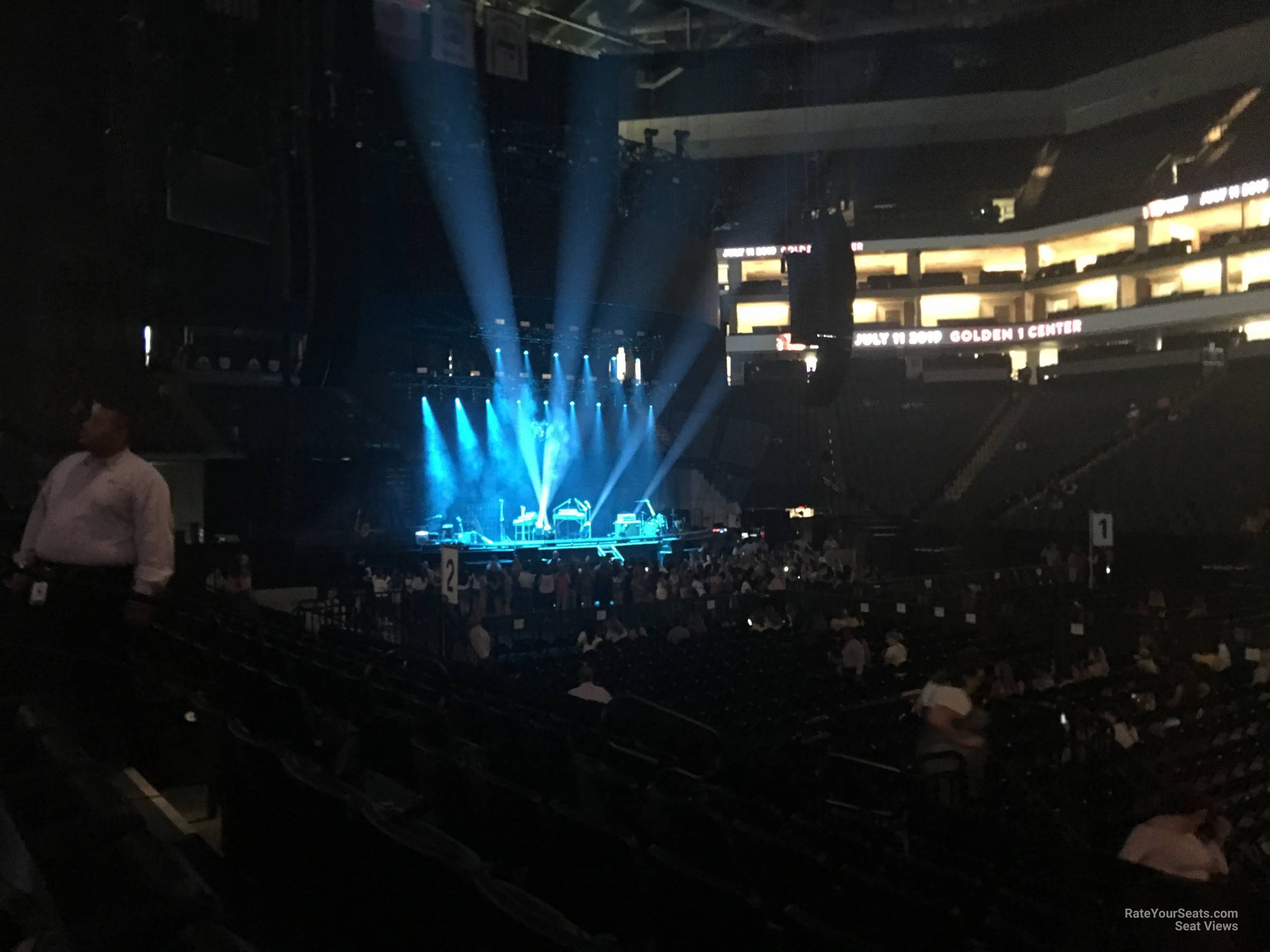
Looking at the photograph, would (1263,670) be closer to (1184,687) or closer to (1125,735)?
(1184,687)

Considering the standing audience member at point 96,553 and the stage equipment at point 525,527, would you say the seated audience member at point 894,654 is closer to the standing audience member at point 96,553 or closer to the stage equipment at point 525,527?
the standing audience member at point 96,553

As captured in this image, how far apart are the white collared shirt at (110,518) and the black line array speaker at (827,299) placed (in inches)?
360

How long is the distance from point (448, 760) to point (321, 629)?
210 inches

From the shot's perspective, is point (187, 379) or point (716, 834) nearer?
point (716, 834)

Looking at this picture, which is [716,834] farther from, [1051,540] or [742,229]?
[742,229]

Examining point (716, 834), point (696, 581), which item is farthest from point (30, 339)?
point (716, 834)

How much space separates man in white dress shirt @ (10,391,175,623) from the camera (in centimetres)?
353

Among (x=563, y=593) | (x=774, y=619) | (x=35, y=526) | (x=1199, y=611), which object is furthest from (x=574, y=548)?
(x=35, y=526)

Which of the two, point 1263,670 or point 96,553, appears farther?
point 1263,670

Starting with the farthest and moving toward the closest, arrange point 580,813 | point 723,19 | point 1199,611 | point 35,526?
point 723,19, point 1199,611, point 35,526, point 580,813

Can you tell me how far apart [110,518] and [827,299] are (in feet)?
30.6

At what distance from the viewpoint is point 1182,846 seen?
3861 mm

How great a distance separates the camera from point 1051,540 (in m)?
21.2

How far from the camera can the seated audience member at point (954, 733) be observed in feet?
18.1
